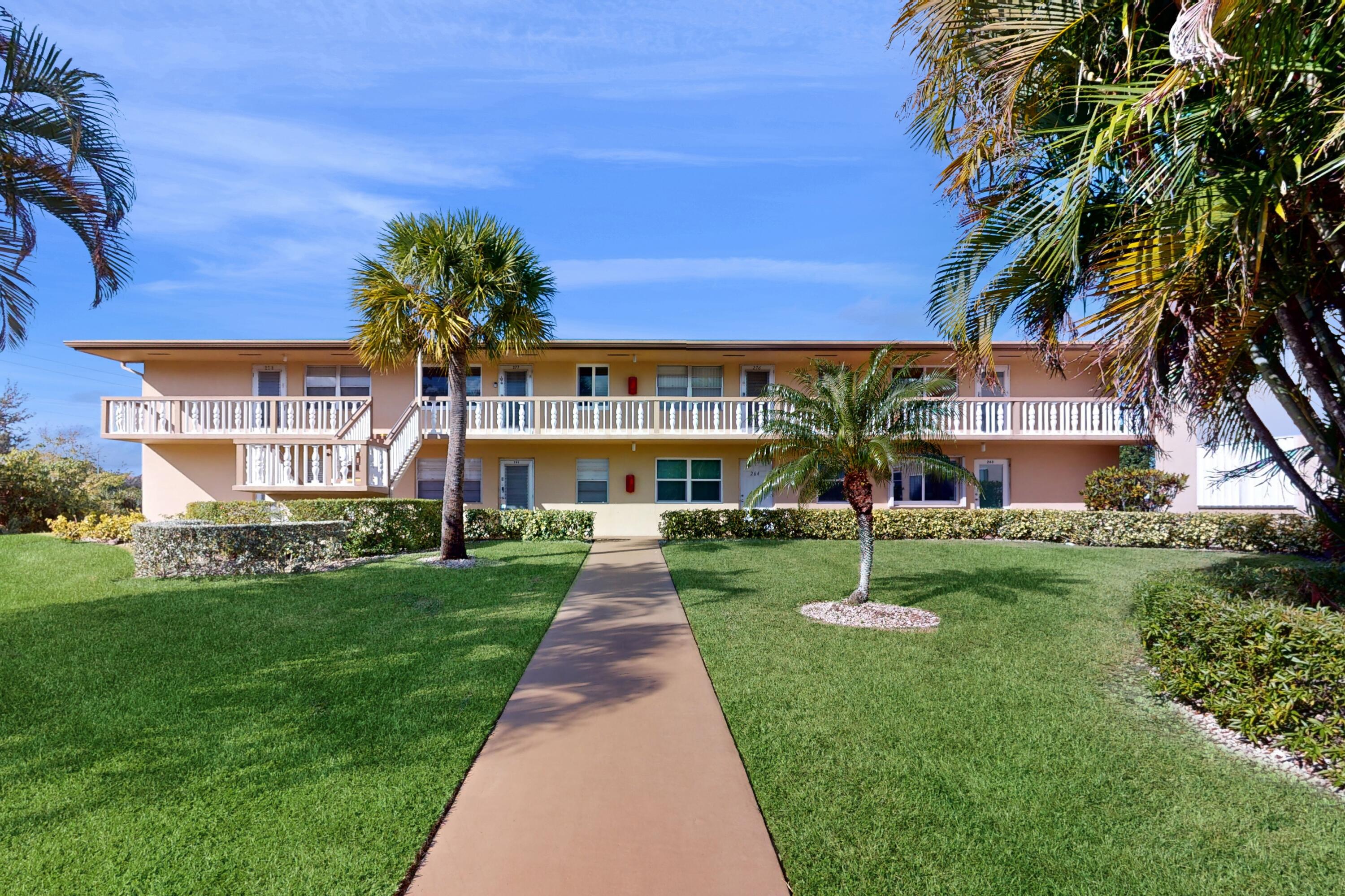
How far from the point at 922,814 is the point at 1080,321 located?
4.37 metres

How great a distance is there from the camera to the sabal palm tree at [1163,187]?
4777 mm

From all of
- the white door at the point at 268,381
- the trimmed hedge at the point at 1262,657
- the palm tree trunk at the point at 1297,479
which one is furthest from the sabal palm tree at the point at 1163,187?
the white door at the point at 268,381

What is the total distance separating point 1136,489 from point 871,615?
13107 mm

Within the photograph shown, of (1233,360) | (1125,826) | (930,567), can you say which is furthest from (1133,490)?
(1125,826)

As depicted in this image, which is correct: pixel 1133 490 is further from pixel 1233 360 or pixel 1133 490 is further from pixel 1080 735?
pixel 1080 735

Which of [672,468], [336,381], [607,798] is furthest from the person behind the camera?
[336,381]

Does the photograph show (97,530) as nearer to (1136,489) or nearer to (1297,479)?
(1297,479)

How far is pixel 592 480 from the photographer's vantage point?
68.1 ft

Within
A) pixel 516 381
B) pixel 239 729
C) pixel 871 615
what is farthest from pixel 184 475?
pixel 871 615

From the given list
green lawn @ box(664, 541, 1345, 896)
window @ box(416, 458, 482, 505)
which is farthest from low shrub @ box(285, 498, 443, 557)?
green lawn @ box(664, 541, 1345, 896)

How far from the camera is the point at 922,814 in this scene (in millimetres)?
3932

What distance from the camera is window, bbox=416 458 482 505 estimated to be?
2045 centimetres

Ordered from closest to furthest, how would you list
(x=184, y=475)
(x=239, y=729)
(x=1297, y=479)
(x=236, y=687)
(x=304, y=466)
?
(x=239, y=729), (x=236, y=687), (x=1297, y=479), (x=304, y=466), (x=184, y=475)

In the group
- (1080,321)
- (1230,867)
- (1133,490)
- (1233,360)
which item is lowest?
(1230,867)
